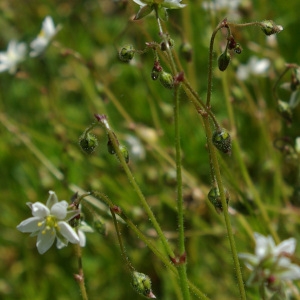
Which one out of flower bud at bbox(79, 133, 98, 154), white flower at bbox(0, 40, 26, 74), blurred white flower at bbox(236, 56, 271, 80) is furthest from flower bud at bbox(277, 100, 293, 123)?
white flower at bbox(0, 40, 26, 74)

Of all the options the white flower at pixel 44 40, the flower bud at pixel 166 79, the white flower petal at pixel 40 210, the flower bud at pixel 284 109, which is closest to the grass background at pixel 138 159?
the white flower at pixel 44 40

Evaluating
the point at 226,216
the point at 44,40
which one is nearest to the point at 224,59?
the point at 226,216

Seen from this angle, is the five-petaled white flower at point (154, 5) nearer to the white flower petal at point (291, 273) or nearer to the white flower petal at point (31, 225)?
the white flower petal at point (31, 225)

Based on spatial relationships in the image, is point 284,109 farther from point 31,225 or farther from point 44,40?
point 44,40

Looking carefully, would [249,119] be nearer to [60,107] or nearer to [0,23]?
[60,107]

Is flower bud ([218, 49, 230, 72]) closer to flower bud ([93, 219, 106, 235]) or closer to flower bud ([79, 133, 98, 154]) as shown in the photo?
flower bud ([79, 133, 98, 154])

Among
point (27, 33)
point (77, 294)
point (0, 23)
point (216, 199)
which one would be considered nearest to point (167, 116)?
point (77, 294)
